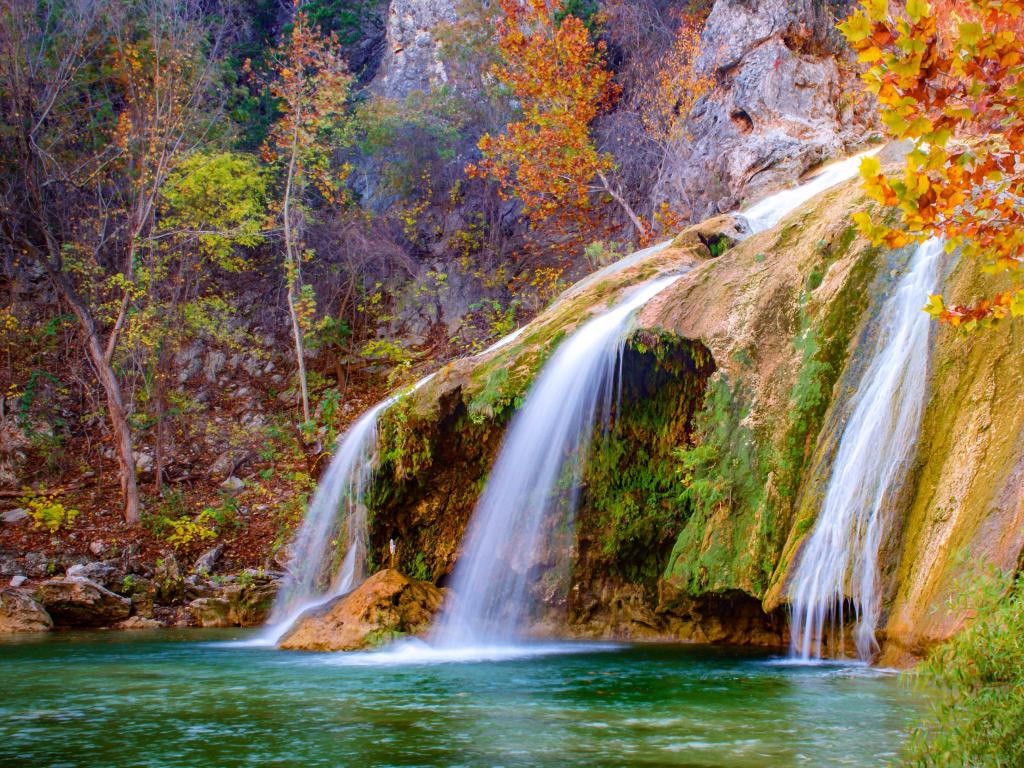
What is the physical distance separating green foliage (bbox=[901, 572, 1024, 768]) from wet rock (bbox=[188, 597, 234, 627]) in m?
11.6

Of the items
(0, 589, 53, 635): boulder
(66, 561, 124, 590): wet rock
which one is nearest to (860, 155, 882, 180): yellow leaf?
(0, 589, 53, 635): boulder

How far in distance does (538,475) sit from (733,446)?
2314 mm

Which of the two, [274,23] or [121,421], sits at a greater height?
[274,23]

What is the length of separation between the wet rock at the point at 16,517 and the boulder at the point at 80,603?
3.92 m

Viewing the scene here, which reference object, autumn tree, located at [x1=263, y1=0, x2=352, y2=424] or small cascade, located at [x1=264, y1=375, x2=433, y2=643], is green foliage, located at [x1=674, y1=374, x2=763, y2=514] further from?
autumn tree, located at [x1=263, y1=0, x2=352, y2=424]

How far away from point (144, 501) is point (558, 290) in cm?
Result: 933

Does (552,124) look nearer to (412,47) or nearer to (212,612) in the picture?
(412,47)

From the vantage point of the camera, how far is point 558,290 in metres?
20.0

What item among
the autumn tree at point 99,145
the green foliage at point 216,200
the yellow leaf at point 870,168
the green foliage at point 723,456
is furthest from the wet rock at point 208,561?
the yellow leaf at point 870,168

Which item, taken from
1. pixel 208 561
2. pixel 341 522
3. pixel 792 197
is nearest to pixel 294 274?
pixel 208 561

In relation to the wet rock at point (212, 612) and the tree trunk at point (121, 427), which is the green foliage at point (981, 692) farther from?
the tree trunk at point (121, 427)

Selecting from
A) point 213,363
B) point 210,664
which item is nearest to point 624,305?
point 210,664

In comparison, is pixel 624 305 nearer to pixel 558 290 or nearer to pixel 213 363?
pixel 558 290

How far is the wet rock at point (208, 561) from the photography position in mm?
15420
